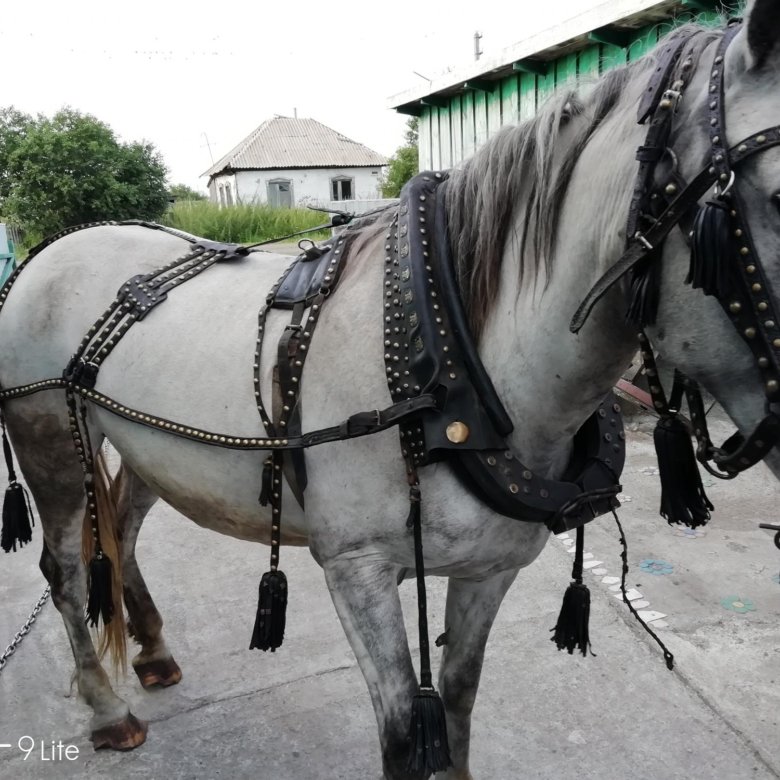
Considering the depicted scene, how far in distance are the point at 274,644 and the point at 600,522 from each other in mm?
2386

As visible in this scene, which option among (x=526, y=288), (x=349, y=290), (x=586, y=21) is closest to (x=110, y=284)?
(x=349, y=290)

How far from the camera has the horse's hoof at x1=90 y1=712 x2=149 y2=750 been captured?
2.17m

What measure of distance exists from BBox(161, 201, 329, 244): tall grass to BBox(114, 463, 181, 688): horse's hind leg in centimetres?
1528

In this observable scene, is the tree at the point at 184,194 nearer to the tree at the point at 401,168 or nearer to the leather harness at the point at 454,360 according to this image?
the tree at the point at 401,168

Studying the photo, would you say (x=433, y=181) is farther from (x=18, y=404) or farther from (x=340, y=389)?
(x=18, y=404)

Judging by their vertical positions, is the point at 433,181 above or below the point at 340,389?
above

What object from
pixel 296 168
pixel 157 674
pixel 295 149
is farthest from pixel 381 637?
pixel 295 149

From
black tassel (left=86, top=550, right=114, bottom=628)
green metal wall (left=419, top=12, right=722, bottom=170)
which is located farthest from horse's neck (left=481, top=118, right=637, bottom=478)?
green metal wall (left=419, top=12, right=722, bottom=170)

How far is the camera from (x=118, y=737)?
2.18 m

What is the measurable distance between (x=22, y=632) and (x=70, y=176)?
66.0 ft

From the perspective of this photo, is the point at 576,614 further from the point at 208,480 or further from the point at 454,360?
the point at 208,480

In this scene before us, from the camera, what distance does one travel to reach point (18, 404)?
6.79 feet

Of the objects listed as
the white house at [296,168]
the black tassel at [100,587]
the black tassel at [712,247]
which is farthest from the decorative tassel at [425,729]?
the white house at [296,168]

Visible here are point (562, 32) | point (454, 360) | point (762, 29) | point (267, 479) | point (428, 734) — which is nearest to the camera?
point (762, 29)
